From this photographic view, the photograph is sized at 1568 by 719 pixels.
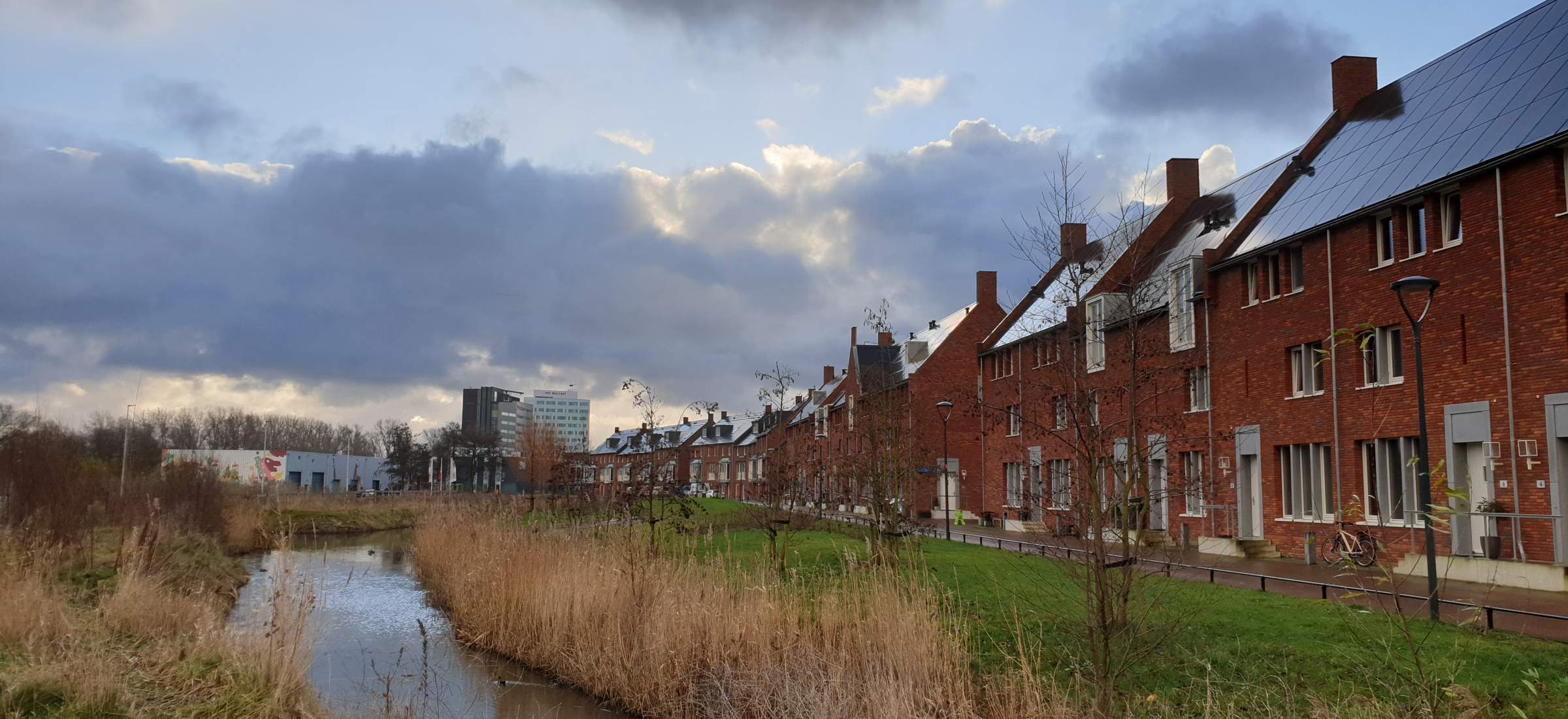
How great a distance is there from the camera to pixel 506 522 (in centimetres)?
2088

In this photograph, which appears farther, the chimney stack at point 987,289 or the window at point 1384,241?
the chimney stack at point 987,289

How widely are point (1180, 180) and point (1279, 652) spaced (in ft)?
87.9

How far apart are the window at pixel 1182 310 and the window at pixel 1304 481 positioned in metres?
4.09

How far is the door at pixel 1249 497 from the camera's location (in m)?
24.0

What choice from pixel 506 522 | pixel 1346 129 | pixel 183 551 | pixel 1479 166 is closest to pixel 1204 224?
pixel 1346 129

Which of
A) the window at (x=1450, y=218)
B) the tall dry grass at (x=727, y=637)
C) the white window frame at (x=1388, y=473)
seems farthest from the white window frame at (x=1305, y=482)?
the tall dry grass at (x=727, y=637)

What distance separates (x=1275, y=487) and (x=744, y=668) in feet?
57.6

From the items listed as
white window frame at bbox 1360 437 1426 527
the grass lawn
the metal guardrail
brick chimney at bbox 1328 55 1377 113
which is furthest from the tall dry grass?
brick chimney at bbox 1328 55 1377 113

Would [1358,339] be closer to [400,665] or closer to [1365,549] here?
[1365,549]

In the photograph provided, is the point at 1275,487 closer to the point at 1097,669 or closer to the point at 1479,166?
the point at 1479,166

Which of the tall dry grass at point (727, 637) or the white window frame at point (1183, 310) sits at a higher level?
the white window frame at point (1183, 310)

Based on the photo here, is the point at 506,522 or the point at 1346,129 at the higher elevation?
the point at 1346,129

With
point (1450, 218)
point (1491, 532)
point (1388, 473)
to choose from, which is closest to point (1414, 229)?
point (1450, 218)

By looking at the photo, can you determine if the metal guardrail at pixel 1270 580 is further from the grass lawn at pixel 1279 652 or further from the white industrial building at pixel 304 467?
the white industrial building at pixel 304 467
